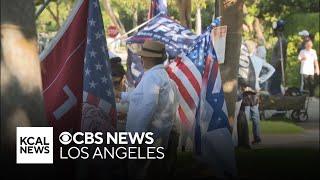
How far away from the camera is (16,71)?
5012 mm

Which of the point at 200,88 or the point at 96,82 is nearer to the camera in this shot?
the point at 96,82

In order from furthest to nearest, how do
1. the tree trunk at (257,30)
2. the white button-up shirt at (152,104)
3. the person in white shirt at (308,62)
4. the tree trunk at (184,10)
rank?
the tree trunk at (257,30) < the person in white shirt at (308,62) < the tree trunk at (184,10) < the white button-up shirt at (152,104)

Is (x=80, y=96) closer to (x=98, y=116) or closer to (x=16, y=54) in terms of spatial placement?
(x=98, y=116)

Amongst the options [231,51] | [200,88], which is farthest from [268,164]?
[231,51]

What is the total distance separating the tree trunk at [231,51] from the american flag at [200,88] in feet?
2.84

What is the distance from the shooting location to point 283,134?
1334 centimetres

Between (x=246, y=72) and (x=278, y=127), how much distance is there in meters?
2.29

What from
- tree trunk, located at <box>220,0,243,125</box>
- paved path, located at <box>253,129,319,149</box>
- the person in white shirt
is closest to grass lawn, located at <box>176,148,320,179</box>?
paved path, located at <box>253,129,319,149</box>

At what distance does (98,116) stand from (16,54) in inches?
79.4

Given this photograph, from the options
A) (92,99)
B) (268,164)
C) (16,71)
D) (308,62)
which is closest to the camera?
(16,71)

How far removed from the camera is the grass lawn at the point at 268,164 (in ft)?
26.1

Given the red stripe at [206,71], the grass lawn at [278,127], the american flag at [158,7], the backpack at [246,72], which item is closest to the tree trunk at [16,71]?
the red stripe at [206,71]

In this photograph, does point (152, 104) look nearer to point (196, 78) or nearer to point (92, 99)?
point (92, 99)

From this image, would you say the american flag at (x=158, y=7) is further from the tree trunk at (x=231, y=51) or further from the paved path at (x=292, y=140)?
the tree trunk at (x=231, y=51)
